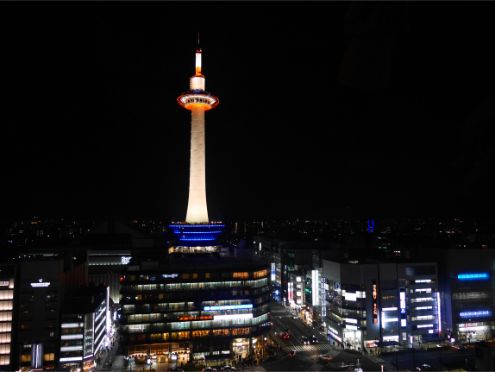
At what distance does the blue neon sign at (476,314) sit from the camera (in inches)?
1842

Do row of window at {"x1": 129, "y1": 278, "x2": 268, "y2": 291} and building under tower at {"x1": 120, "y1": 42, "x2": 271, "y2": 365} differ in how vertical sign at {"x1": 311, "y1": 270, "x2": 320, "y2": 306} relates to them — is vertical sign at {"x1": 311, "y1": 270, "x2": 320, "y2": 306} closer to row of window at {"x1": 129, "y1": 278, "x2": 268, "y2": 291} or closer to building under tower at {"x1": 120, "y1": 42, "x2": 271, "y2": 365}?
building under tower at {"x1": 120, "y1": 42, "x2": 271, "y2": 365}

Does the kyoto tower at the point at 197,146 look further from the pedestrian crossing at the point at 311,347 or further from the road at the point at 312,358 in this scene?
the pedestrian crossing at the point at 311,347

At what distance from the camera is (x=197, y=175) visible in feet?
209

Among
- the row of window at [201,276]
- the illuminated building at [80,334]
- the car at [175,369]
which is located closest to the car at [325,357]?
the row of window at [201,276]

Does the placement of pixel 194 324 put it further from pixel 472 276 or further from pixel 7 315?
pixel 472 276

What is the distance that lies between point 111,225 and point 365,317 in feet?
232

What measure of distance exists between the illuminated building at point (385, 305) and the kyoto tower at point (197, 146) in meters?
→ 23.9

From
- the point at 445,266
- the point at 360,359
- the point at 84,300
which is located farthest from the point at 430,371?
the point at 84,300

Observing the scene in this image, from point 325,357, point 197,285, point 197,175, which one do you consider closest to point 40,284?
point 197,285

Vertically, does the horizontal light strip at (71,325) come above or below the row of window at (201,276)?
below

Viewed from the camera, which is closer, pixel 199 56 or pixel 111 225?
pixel 199 56

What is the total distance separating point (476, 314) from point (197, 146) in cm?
4327

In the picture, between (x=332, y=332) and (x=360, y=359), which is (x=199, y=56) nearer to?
(x=332, y=332)

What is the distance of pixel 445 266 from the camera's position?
49000 mm
